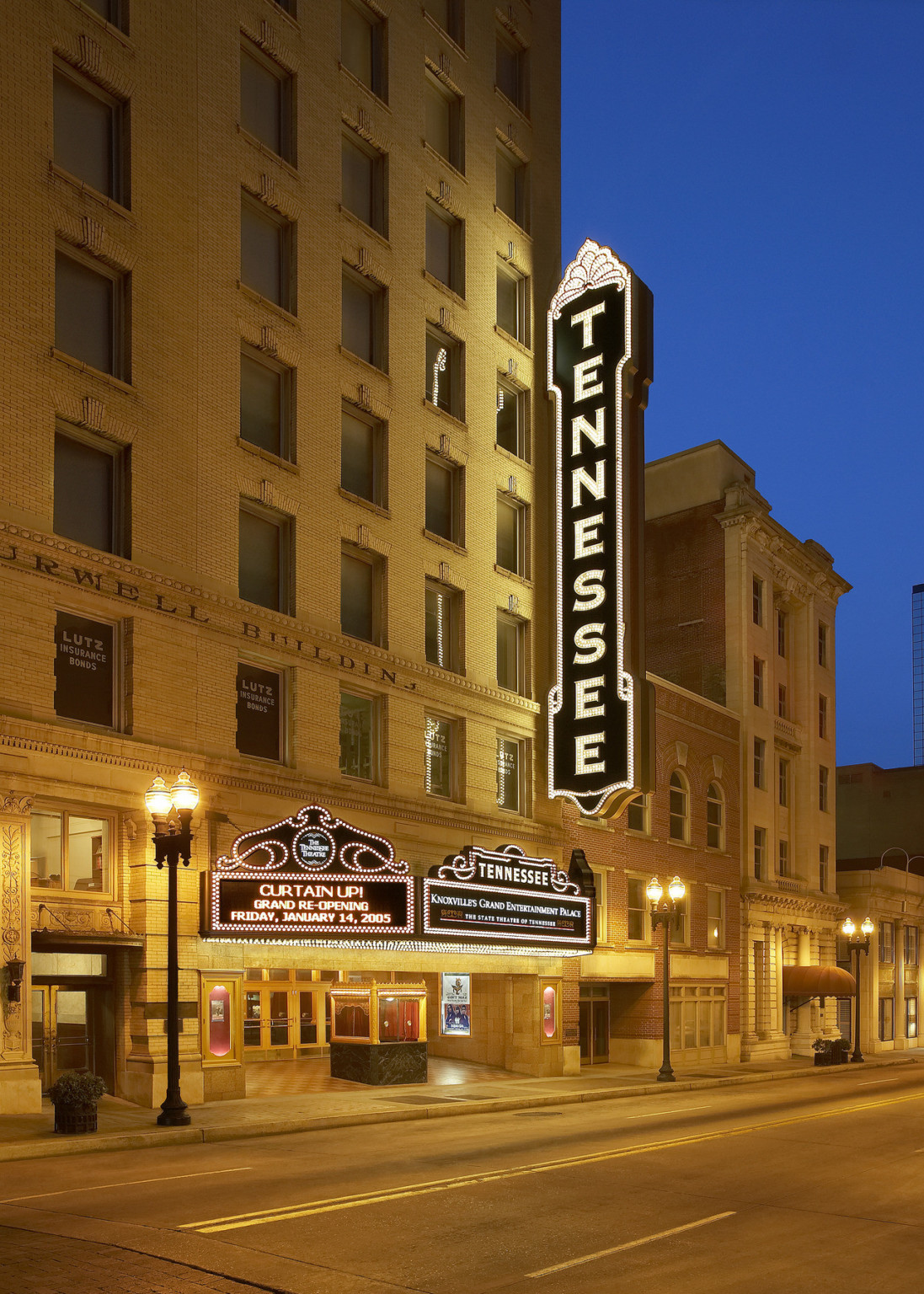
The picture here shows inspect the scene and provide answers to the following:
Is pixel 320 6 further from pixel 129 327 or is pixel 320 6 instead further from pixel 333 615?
pixel 333 615

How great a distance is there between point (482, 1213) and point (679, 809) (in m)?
35.2

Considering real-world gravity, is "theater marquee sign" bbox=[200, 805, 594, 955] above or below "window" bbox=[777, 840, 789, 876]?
above

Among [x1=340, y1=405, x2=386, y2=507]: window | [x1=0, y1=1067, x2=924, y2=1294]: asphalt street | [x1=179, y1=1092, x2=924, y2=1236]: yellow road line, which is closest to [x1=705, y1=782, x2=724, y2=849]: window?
[x1=340, y1=405, x2=386, y2=507]: window

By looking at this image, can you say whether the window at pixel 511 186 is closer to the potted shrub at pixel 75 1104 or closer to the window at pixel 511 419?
the window at pixel 511 419

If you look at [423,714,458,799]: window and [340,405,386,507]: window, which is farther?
[423,714,458,799]: window

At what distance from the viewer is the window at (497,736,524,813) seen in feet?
128

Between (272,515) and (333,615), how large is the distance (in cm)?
281

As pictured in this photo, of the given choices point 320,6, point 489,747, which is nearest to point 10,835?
point 489,747

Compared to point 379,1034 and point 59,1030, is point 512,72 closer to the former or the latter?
point 379,1034

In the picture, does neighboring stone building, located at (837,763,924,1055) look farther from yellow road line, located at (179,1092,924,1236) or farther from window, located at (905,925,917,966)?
yellow road line, located at (179,1092,924,1236)

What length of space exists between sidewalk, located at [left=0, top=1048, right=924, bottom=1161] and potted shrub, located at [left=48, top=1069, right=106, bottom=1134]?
0.23m

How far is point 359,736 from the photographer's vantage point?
3322 cm

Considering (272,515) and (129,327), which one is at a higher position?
(129,327)

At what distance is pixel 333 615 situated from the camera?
32.2 metres
